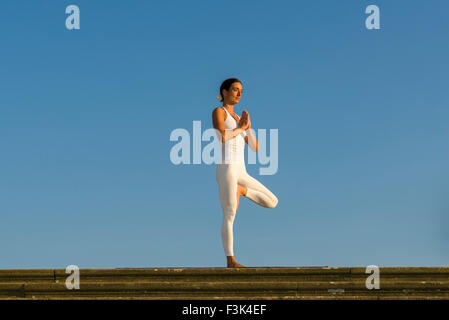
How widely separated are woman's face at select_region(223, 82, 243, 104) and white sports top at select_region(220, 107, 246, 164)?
0.91ft

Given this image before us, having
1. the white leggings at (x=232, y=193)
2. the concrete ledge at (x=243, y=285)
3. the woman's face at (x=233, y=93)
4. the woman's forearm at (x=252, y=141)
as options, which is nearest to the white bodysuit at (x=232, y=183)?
the white leggings at (x=232, y=193)

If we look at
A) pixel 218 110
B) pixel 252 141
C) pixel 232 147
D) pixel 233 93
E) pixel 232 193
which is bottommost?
pixel 232 193

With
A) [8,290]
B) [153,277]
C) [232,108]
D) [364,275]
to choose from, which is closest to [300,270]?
[364,275]

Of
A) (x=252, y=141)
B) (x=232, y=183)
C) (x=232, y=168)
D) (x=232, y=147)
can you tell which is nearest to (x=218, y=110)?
(x=232, y=147)

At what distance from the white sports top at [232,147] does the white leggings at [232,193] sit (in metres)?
0.09

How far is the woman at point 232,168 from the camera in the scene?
410 inches

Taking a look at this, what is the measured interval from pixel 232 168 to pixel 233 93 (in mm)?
1415

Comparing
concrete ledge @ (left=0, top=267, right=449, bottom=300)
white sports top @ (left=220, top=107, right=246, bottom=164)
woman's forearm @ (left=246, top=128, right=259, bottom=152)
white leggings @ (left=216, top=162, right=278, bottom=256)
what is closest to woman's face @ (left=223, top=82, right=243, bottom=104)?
white sports top @ (left=220, top=107, right=246, bottom=164)

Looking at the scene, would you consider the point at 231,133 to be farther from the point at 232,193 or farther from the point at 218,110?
the point at 232,193

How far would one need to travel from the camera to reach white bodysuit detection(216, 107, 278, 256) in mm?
10378

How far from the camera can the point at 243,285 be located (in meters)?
8.33

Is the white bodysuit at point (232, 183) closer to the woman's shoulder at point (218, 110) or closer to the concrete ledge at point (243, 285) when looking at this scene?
the woman's shoulder at point (218, 110)
